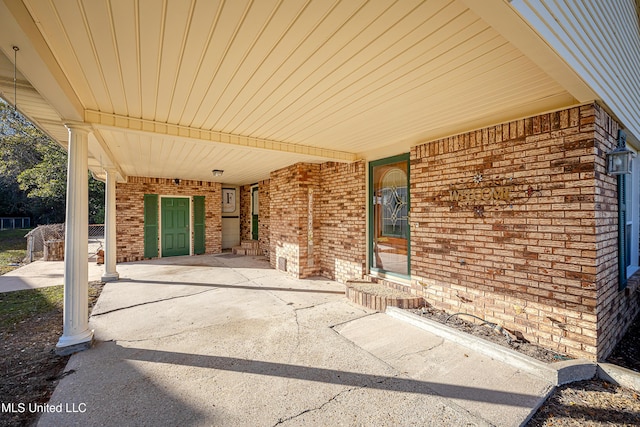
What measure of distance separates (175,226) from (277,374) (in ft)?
27.5

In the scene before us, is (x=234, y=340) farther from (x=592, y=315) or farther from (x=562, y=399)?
(x=592, y=315)

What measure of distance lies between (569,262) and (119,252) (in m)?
10.5

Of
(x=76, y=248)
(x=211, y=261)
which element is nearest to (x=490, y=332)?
(x=76, y=248)

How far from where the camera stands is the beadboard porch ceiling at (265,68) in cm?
175

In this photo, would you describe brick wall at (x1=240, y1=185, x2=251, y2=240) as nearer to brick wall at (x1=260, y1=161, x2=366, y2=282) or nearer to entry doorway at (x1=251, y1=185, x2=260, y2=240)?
entry doorway at (x1=251, y1=185, x2=260, y2=240)

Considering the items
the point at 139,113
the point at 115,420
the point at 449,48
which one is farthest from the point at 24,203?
the point at 449,48

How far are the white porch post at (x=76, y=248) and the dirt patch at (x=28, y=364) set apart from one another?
0.27 m

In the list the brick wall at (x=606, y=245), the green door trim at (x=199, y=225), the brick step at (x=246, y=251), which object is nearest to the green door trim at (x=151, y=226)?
the green door trim at (x=199, y=225)

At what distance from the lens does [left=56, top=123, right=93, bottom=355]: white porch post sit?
3152 mm

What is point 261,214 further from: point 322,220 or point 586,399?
point 586,399

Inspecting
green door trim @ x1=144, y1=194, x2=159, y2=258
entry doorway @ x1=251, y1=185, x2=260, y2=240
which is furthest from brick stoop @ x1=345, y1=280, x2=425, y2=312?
green door trim @ x1=144, y1=194, x2=159, y2=258

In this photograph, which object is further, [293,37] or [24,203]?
[24,203]

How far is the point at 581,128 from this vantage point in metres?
2.77

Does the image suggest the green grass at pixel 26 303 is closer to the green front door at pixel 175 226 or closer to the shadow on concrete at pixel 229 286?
the shadow on concrete at pixel 229 286
